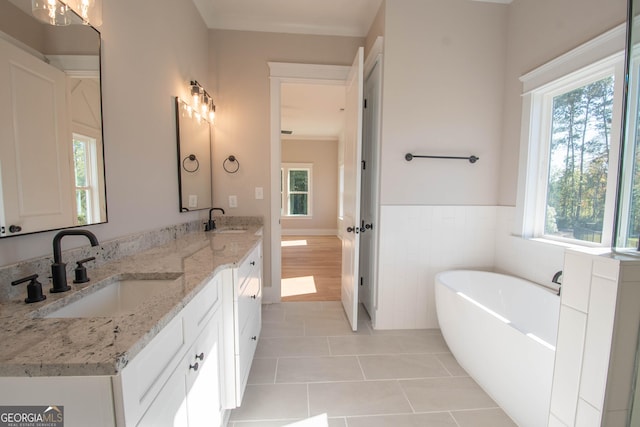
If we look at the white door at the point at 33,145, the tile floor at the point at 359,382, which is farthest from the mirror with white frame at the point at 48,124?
the tile floor at the point at 359,382

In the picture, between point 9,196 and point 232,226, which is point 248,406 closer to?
point 9,196

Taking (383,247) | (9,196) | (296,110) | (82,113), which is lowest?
(383,247)

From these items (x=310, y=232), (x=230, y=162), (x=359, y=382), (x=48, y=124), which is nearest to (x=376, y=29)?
(x=230, y=162)

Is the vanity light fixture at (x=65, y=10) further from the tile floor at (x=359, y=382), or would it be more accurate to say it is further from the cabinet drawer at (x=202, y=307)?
the tile floor at (x=359, y=382)

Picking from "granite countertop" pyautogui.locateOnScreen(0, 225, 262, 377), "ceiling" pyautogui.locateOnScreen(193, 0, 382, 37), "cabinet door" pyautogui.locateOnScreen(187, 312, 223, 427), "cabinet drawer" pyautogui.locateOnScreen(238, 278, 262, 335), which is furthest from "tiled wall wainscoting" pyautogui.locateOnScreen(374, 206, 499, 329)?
"ceiling" pyautogui.locateOnScreen(193, 0, 382, 37)

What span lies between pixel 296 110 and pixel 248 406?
15.7ft

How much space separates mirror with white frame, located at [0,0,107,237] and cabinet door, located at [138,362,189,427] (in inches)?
26.8

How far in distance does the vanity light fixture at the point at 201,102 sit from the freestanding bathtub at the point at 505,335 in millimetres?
2441

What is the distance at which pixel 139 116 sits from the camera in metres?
1.55

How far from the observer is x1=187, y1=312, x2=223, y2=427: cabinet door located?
100cm

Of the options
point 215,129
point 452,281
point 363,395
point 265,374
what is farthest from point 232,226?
point 452,281

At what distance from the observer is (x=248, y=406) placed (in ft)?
5.12

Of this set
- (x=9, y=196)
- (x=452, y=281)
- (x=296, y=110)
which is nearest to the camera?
(x=9, y=196)

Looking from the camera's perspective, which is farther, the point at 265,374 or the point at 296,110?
the point at 296,110
